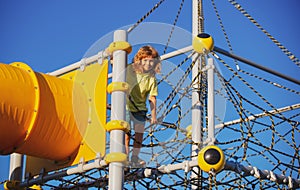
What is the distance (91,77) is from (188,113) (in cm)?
97

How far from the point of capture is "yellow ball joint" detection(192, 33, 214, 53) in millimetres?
5105

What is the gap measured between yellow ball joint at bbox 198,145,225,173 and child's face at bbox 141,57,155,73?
1025 mm

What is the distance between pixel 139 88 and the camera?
5336 mm

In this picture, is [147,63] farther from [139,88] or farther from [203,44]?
[203,44]

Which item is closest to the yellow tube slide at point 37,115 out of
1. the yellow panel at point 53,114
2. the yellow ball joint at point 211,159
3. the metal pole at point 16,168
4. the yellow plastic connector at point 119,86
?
the yellow panel at point 53,114

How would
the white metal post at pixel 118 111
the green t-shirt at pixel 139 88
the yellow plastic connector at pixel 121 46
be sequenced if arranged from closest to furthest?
the white metal post at pixel 118 111
the yellow plastic connector at pixel 121 46
the green t-shirt at pixel 139 88

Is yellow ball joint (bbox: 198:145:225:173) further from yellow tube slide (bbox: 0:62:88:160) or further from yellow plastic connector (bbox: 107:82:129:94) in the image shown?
yellow tube slide (bbox: 0:62:88:160)

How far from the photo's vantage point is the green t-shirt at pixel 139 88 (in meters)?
5.27

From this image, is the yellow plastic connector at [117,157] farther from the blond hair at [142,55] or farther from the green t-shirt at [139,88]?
the blond hair at [142,55]

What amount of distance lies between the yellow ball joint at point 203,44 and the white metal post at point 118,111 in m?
0.59

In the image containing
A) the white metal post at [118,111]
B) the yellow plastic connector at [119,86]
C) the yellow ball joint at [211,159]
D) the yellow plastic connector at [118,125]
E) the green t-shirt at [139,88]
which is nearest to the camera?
the yellow ball joint at [211,159]

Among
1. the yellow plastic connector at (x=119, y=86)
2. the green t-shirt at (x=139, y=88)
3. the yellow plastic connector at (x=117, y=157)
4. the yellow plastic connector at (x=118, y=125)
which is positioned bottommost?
the yellow plastic connector at (x=117, y=157)

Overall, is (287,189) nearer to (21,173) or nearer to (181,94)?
(181,94)

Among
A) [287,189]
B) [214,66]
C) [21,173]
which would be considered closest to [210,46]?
[214,66]
